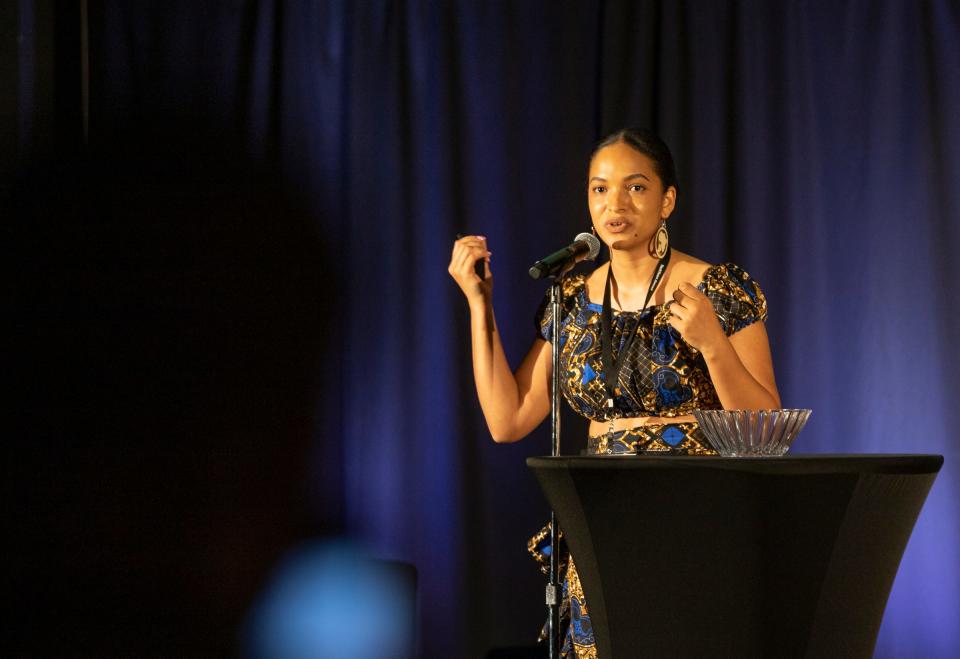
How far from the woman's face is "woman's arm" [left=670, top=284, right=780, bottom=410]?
13.0 inches

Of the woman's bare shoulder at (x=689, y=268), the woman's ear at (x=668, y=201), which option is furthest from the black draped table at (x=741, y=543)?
the woman's ear at (x=668, y=201)

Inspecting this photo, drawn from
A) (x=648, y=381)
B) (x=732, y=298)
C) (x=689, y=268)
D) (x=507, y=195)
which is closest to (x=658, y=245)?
(x=689, y=268)

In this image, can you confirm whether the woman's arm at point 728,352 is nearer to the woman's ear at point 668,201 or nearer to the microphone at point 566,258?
the microphone at point 566,258

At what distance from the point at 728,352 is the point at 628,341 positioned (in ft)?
1.08

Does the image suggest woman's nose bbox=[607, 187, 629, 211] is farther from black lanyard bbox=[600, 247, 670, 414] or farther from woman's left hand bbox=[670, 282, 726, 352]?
woman's left hand bbox=[670, 282, 726, 352]

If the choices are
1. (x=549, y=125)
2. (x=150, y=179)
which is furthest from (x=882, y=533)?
(x=150, y=179)

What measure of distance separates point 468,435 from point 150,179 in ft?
4.07

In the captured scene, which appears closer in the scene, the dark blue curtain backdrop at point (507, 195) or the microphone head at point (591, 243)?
the microphone head at point (591, 243)

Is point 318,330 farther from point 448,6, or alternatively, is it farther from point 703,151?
point 703,151

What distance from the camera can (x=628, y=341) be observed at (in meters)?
2.16

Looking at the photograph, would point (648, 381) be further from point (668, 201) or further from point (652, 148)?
point (652, 148)

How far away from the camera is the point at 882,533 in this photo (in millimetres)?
1200

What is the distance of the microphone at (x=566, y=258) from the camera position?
1792 mm

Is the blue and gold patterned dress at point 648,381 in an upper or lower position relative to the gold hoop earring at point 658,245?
lower
